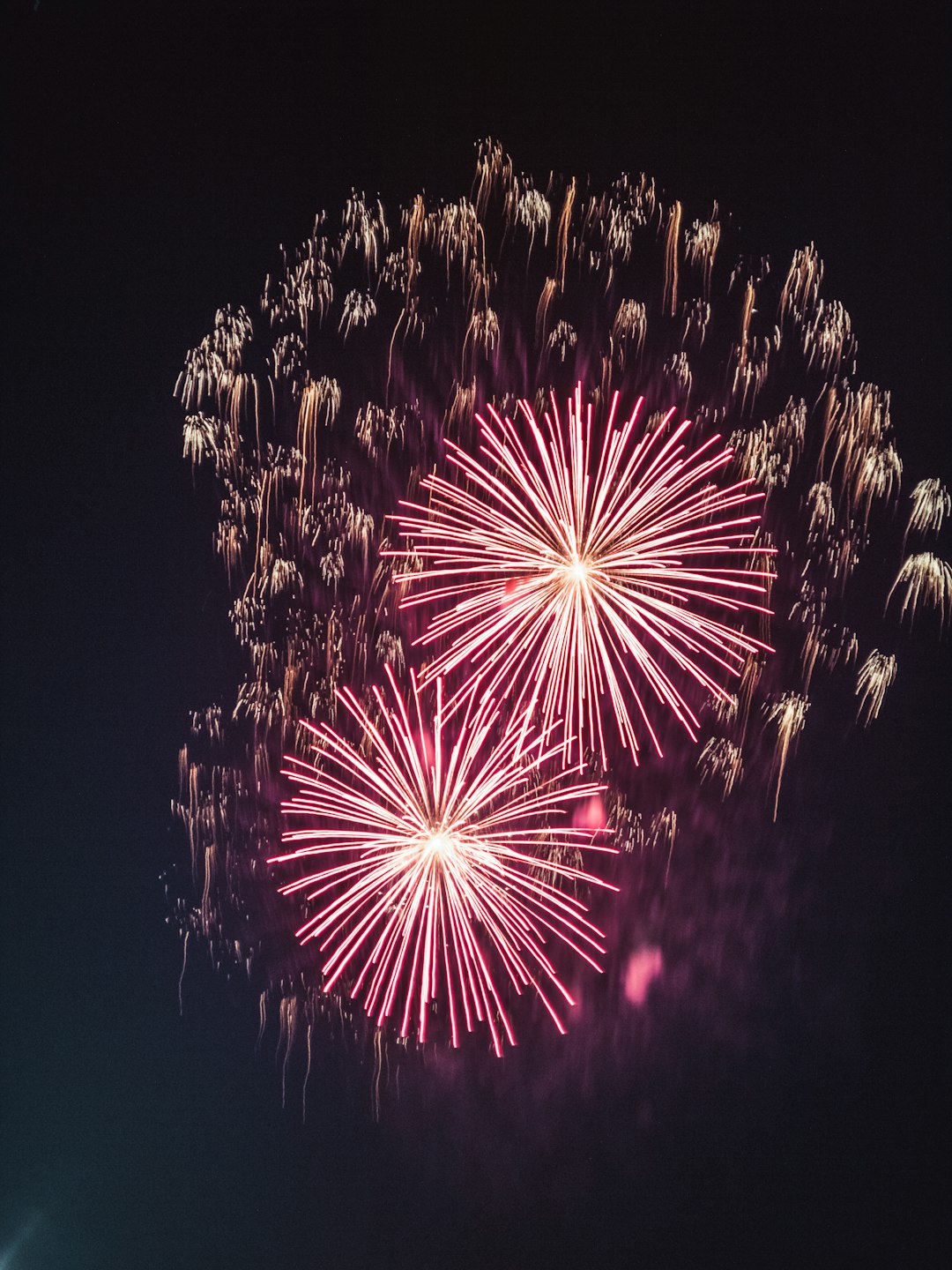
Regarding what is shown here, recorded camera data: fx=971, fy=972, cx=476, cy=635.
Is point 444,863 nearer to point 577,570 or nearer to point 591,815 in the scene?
point 591,815

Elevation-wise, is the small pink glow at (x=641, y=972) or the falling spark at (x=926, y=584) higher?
the falling spark at (x=926, y=584)

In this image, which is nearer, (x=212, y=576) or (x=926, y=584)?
(x=926, y=584)

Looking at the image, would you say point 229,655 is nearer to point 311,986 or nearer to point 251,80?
point 311,986

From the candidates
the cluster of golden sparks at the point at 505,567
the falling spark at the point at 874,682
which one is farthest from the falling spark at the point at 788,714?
the falling spark at the point at 874,682

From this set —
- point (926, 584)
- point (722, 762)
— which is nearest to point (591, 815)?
point (722, 762)

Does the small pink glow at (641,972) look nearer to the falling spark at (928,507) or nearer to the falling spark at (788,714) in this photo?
the falling spark at (788,714)

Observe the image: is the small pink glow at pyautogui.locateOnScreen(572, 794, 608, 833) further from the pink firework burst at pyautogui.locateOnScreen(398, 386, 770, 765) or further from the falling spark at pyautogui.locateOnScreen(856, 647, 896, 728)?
the falling spark at pyautogui.locateOnScreen(856, 647, 896, 728)

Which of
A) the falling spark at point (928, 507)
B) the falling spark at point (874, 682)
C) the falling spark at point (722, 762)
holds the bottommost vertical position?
the falling spark at point (722, 762)

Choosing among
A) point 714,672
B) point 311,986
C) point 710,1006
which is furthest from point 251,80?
point 710,1006
